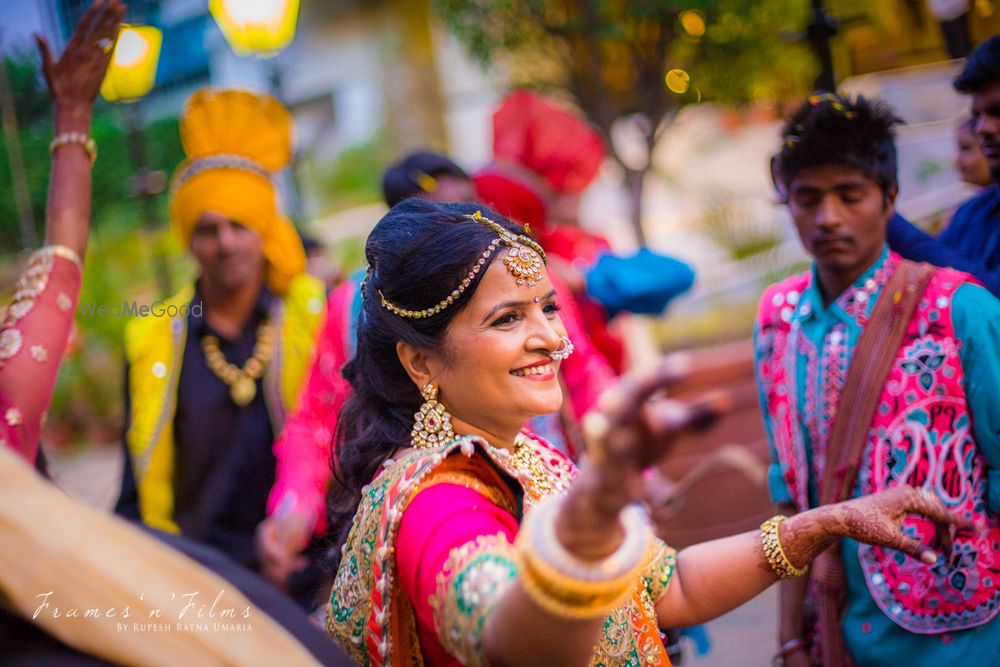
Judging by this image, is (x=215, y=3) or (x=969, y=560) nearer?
(x=969, y=560)

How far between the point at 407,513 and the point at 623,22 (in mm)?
5238

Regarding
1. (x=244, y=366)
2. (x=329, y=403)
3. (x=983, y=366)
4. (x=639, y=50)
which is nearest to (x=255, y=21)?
(x=639, y=50)

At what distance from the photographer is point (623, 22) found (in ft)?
20.0

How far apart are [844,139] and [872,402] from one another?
77cm

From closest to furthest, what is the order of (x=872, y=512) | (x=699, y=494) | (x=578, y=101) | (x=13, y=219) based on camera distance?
1. (x=872, y=512)
2. (x=13, y=219)
3. (x=699, y=494)
4. (x=578, y=101)

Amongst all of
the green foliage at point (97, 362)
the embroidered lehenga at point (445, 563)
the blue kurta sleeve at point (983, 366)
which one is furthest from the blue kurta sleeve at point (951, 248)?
the green foliage at point (97, 362)

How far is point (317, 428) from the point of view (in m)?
3.04

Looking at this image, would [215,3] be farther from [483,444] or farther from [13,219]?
[483,444]

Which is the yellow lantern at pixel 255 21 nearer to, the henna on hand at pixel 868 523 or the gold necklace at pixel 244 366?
the gold necklace at pixel 244 366

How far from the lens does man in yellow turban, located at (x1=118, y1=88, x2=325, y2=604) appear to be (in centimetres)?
338

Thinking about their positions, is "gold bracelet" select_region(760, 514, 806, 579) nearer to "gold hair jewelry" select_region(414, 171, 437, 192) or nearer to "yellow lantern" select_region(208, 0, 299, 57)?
"gold hair jewelry" select_region(414, 171, 437, 192)

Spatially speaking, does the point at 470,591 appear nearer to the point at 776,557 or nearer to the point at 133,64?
the point at 776,557

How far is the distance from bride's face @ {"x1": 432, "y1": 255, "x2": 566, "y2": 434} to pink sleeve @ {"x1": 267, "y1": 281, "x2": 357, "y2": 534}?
944 mm

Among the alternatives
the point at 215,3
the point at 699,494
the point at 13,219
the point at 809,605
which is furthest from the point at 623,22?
the point at 809,605
